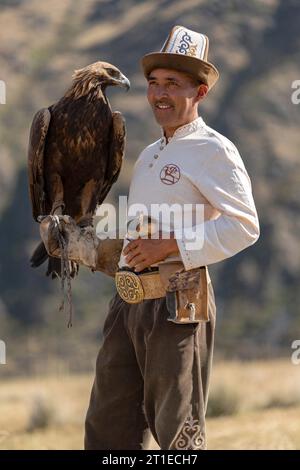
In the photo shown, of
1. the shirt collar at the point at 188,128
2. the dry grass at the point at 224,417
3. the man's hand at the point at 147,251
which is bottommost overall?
the dry grass at the point at 224,417

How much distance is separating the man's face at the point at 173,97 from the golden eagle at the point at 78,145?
1002 millimetres

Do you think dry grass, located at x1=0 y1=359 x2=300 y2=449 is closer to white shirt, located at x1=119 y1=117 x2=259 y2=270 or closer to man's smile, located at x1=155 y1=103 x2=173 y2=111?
white shirt, located at x1=119 y1=117 x2=259 y2=270

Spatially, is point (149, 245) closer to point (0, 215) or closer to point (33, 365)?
point (33, 365)

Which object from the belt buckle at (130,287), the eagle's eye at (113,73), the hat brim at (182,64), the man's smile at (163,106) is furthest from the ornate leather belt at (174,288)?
the eagle's eye at (113,73)

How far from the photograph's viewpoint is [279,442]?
6652 millimetres

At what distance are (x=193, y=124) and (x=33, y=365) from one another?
16.1m

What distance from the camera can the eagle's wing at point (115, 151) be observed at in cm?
518

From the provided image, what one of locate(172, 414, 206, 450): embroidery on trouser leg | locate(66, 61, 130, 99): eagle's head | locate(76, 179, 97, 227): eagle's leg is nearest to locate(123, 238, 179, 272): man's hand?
locate(172, 414, 206, 450): embroidery on trouser leg

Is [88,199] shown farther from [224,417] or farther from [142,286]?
[224,417]

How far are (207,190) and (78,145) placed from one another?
1.39 m

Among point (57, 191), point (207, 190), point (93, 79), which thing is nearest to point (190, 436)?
point (207, 190)

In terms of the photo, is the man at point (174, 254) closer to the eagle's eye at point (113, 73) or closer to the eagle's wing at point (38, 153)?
the eagle's wing at point (38, 153)

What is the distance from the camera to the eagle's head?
5.19m

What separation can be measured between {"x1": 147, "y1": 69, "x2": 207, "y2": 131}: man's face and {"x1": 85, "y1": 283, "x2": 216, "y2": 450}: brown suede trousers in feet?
2.32
